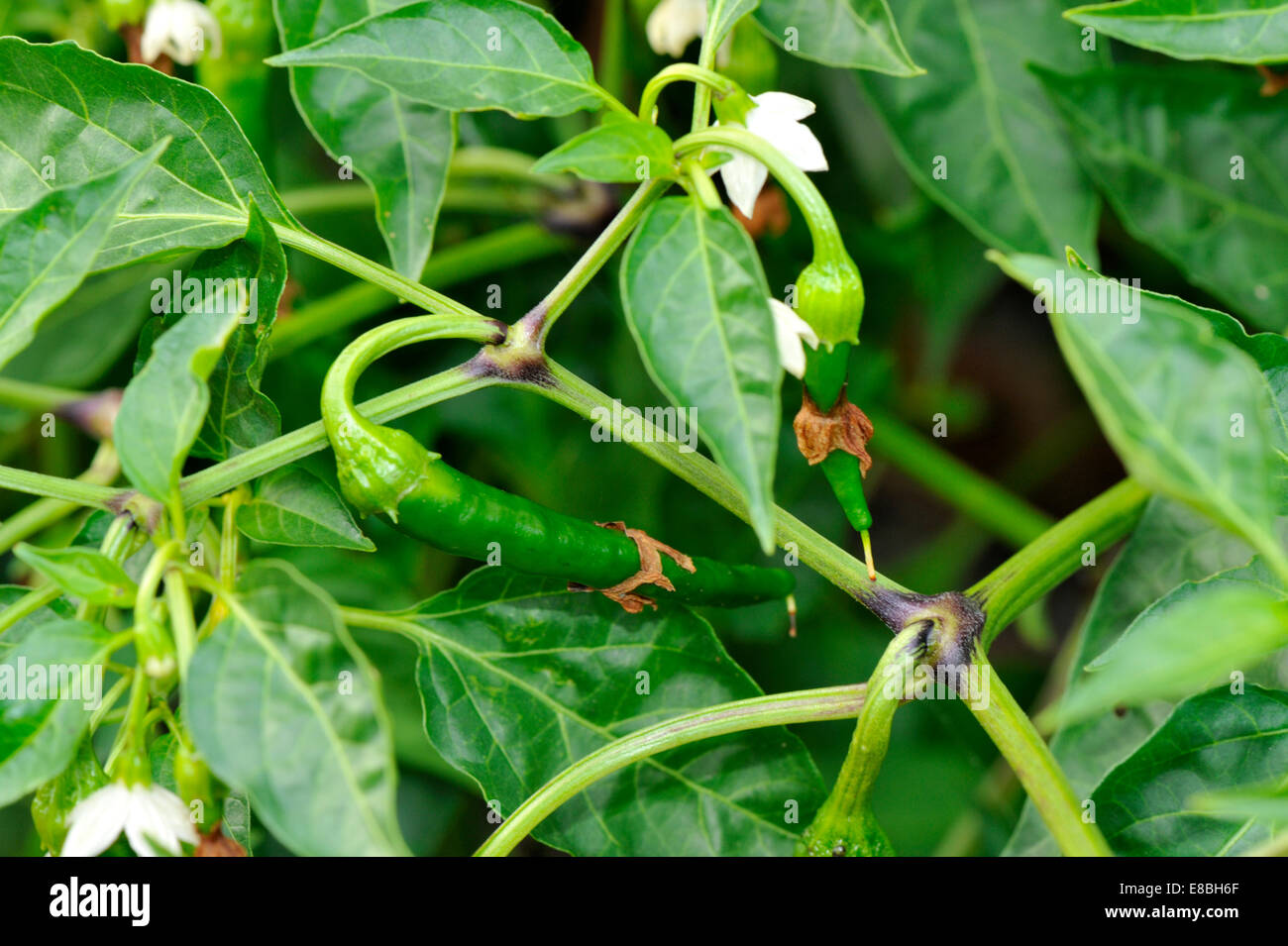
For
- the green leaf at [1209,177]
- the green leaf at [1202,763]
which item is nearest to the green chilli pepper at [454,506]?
the green leaf at [1202,763]

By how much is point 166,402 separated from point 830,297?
0.34 metres

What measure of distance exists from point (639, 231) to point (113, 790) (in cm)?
38

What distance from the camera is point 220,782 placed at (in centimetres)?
58

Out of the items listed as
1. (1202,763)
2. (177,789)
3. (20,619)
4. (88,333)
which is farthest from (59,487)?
(1202,763)

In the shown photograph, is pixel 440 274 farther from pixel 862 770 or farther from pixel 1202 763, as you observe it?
pixel 1202 763

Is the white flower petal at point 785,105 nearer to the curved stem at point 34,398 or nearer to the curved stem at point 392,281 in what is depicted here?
the curved stem at point 392,281

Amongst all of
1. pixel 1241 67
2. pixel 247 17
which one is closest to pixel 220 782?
pixel 247 17

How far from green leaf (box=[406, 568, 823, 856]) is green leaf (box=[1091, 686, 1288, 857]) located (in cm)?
19

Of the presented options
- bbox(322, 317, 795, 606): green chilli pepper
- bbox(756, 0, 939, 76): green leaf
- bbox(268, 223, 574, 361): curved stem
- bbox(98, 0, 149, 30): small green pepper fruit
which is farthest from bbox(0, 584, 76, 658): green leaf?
bbox(756, 0, 939, 76): green leaf

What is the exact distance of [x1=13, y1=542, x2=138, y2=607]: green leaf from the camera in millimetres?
540

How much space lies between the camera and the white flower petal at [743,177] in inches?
25.1

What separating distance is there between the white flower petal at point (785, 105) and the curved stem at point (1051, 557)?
29 centimetres

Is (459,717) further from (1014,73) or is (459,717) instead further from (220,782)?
(1014,73)

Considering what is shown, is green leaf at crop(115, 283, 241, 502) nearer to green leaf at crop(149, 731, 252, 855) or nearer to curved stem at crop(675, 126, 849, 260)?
green leaf at crop(149, 731, 252, 855)
